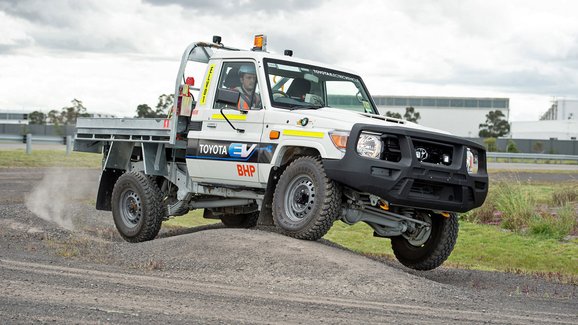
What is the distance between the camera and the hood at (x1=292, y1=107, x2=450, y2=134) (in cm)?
1038

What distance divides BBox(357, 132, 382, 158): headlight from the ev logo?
1699 millimetres

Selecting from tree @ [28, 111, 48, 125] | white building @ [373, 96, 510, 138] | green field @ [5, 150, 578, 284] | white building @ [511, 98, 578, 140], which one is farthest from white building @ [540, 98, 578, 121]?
green field @ [5, 150, 578, 284]

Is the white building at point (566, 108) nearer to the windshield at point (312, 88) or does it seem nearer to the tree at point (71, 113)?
the tree at point (71, 113)

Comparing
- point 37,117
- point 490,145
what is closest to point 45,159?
point 490,145

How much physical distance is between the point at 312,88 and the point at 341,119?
1569 millimetres

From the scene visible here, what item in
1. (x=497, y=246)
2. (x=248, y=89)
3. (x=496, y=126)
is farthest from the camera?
(x=496, y=126)

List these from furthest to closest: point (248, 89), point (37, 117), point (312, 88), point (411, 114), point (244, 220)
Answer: point (411, 114)
point (37, 117)
point (244, 220)
point (312, 88)
point (248, 89)

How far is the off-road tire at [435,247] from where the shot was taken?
11547 mm

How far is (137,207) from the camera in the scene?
13.1m

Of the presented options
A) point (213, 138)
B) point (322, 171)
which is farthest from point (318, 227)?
point (213, 138)

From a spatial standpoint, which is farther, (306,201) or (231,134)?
(231,134)

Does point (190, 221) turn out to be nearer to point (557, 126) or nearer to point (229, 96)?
point (229, 96)

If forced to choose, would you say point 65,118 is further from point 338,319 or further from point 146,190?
point 338,319

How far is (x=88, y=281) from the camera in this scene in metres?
8.77
